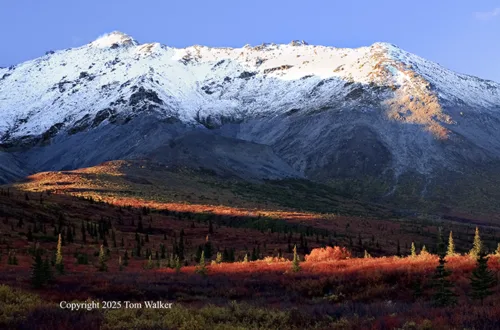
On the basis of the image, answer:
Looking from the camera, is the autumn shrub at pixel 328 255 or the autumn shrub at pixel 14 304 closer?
the autumn shrub at pixel 14 304

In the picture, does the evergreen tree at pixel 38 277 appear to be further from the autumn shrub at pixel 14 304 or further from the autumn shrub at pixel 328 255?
the autumn shrub at pixel 328 255

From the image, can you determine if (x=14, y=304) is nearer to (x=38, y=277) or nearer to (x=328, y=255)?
(x=38, y=277)

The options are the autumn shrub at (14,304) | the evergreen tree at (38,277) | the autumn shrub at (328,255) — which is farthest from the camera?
the autumn shrub at (328,255)

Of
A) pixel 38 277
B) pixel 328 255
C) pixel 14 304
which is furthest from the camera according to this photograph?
pixel 328 255

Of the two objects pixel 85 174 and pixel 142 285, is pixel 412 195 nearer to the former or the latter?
pixel 85 174

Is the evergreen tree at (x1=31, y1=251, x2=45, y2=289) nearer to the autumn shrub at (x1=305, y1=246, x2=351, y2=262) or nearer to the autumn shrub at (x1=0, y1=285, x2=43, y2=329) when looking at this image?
the autumn shrub at (x1=0, y1=285, x2=43, y2=329)

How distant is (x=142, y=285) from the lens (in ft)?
64.1

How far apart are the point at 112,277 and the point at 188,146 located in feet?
524

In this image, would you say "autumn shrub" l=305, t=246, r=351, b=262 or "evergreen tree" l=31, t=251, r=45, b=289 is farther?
"autumn shrub" l=305, t=246, r=351, b=262

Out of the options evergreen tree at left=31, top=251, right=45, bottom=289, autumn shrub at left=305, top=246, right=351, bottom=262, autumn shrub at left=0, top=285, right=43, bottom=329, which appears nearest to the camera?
autumn shrub at left=0, top=285, right=43, bottom=329

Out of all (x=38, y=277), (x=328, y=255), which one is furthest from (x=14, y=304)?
(x=328, y=255)

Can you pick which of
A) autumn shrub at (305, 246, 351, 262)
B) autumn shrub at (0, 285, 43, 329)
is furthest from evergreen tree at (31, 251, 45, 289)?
autumn shrub at (305, 246, 351, 262)

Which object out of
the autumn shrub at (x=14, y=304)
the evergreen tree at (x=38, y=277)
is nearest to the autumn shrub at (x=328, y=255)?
the evergreen tree at (x=38, y=277)

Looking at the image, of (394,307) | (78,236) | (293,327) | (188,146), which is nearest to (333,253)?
(394,307)
